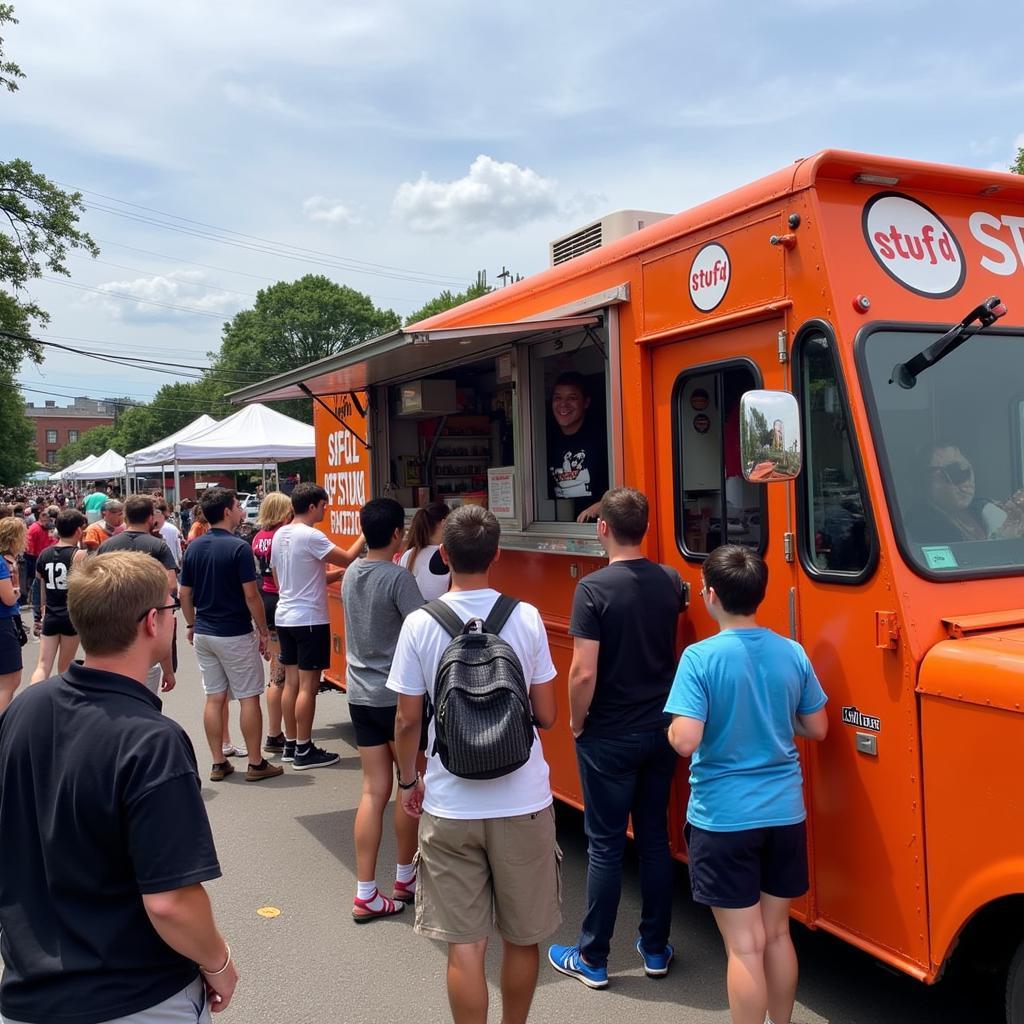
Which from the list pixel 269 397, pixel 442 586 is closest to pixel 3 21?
pixel 269 397

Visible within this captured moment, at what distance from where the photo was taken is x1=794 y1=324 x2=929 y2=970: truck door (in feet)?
9.20

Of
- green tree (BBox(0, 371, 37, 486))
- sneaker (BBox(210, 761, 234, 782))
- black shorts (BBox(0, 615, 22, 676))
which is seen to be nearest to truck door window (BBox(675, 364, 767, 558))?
sneaker (BBox(210, 761, 234, 782))

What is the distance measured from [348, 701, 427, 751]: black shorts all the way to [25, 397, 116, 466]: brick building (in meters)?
131

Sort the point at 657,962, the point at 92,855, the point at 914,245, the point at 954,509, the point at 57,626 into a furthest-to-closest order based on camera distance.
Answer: the point at 57,626, the point at 657,962, the point at 914,245, the point at 954,509, the point at 92,855

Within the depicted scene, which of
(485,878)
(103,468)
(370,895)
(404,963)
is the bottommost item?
(404,963)

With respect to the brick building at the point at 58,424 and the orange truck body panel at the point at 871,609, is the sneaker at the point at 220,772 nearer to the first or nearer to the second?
the orange truck body panel at the point at 871,609

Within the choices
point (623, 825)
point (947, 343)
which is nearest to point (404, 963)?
point (623, 825)

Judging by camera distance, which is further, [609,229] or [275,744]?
[275,744]

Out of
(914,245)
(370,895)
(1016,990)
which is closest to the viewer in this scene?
(1016,990)

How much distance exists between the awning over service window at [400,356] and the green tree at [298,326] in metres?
52.9

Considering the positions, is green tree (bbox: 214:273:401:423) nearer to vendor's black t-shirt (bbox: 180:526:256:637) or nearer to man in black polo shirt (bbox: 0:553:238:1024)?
vendor's black t-shirt (bbox: 180:526:256:637)

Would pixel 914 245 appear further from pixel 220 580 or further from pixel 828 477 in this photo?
pixel 220 580

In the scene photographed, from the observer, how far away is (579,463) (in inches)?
186

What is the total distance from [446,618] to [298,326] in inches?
2289
